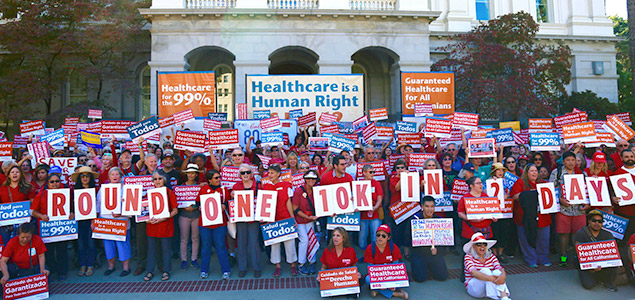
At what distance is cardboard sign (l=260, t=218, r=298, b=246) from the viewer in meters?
6.49


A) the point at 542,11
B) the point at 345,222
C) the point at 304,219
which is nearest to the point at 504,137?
the point at 345,222

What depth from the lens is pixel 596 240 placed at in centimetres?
612

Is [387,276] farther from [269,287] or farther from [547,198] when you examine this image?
[547,198]

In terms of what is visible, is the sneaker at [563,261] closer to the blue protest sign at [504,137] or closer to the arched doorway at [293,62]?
the blue protest sign at [504,137]

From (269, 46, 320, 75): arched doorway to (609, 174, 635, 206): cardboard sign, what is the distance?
14707 millimetres

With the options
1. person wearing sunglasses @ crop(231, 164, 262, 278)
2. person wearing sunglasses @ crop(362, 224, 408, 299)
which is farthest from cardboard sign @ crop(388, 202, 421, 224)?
person wearing sunglasses @ crop(231, 164, 262, 278)

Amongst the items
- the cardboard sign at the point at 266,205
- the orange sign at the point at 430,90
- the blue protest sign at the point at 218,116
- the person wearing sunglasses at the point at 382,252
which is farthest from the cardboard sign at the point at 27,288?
the orange sign at the point at 430,90

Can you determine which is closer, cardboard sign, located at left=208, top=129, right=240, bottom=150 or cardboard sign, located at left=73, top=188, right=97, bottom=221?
cardboard sign, located at left=73, top=188, right=97, bottom=221

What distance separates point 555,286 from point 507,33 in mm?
13705

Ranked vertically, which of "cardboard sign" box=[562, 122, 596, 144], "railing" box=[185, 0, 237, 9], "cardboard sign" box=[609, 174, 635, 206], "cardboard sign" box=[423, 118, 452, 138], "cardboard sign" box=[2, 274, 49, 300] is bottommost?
"cardboard sign" box=[2, 274, 49, 300]

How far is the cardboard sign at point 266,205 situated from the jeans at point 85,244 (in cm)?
302

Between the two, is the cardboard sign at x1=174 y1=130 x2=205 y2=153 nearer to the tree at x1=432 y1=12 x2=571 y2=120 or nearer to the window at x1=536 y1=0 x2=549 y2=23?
the tree at x1=432 y1=12 x2=571 y2=120

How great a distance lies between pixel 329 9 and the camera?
55.0 ft

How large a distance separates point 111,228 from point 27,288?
1.38 metres
